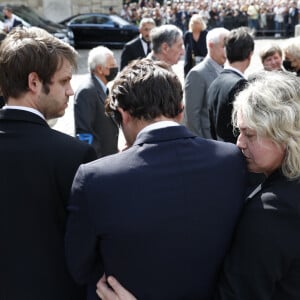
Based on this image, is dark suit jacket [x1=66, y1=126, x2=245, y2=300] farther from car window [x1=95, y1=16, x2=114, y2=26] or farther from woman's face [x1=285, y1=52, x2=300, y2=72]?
car window [x1=95, y1=16, x2=114, y2=26]

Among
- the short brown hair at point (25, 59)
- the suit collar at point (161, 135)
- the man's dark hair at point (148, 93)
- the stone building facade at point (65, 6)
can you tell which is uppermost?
the short brown hair at point (25, 59)

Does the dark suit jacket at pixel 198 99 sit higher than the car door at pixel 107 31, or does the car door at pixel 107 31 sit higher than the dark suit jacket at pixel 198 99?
the dark suit jacket at pixel 198 99

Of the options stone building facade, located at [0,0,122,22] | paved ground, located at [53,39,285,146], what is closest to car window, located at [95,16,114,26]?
paved ground, located at [53,39,285,146]

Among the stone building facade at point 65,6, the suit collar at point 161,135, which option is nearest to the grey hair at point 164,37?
the suit collar at point 161,135

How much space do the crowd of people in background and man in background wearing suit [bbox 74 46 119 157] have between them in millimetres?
19907

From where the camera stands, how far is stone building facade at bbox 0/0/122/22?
85.0 ft

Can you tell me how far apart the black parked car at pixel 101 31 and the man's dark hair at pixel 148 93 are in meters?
17.8

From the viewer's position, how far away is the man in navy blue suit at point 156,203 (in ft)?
5.44

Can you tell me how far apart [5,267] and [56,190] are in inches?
14.7

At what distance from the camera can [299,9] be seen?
24.0 metres

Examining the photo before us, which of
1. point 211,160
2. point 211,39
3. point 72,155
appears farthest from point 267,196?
point 211,39

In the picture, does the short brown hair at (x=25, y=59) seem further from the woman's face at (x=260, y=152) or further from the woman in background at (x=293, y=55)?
the woman in background at (x=293, y=55)

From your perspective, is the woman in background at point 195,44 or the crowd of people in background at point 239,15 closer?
the woman in background at point 195,44

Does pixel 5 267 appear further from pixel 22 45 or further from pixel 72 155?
pixel 22 45
